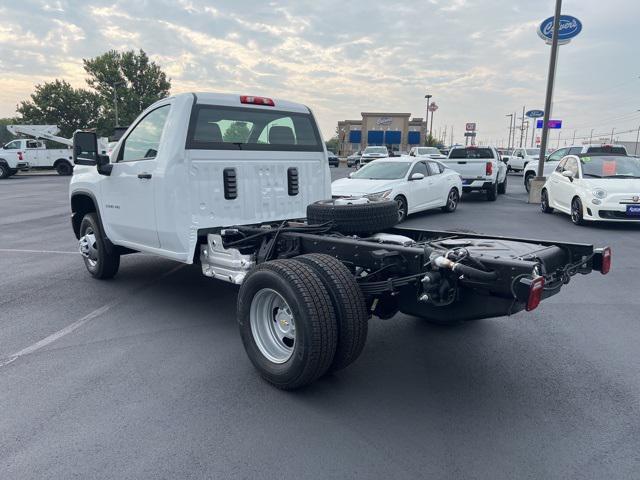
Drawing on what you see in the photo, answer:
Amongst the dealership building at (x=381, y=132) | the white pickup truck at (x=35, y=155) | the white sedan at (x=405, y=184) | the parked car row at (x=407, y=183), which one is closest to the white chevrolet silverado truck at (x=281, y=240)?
the parked car row at (x=407, y=183)

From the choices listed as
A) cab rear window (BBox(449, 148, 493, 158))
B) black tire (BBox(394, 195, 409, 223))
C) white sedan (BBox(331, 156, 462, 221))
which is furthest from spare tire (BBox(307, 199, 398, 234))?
cab rear window (BBox(449, 148, 493, 158))

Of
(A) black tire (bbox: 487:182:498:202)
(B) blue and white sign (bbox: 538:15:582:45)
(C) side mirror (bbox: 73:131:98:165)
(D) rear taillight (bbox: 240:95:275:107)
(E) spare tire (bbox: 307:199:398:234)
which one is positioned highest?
(B) blue and white sign (bbox: 538:15:582:45)

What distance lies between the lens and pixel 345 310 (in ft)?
10.5

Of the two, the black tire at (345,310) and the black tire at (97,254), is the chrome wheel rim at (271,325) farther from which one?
the black tire at (97,254)

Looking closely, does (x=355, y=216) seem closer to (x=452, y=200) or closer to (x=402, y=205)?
(x=402, y=205)

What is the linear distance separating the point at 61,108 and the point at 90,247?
5949cm

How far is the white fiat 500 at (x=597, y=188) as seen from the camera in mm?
10188

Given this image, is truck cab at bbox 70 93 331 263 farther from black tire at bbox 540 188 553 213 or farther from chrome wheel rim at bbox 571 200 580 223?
black tire at bbox 540 188 553 213

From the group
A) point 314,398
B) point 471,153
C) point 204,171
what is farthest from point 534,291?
point 471,153

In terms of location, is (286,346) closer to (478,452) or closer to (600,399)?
(478,452)

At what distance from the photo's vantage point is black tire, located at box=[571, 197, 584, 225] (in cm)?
1096

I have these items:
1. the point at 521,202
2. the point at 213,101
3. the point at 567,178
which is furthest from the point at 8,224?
the point at 521,202

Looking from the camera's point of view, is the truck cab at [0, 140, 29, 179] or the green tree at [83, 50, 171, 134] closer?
the truck cab at [0, 140, 29, 179]

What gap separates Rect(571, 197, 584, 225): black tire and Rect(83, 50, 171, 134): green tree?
63479mm
